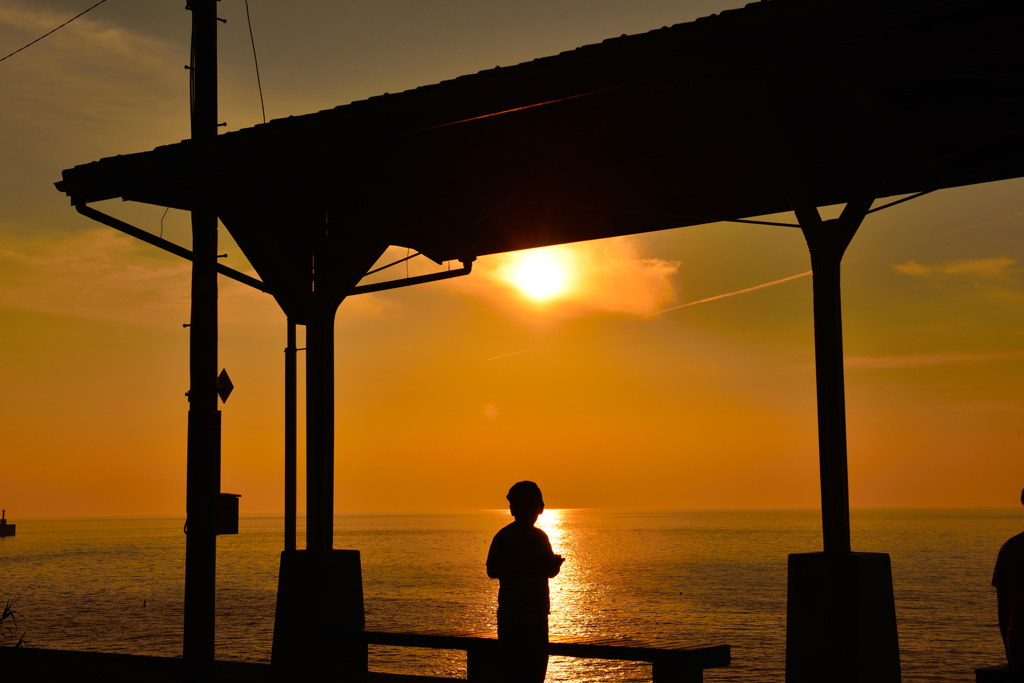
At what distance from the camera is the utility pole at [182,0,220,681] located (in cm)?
891

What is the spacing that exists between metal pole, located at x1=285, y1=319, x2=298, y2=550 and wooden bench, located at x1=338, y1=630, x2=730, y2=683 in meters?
2.74

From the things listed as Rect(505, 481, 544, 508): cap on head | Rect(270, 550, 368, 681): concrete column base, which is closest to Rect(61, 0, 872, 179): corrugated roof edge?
Rect(505, 481, 544, 508): cap on head

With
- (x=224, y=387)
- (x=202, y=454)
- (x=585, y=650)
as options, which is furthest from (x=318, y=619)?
(x=224, y=387)

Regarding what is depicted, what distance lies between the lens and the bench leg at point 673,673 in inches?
274

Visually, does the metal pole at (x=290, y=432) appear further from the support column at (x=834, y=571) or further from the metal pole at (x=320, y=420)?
the support column at (x=834, y=571)

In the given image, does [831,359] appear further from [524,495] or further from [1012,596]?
[524,495]

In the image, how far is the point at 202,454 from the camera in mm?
9008

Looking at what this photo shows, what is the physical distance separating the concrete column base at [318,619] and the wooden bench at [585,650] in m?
0.22

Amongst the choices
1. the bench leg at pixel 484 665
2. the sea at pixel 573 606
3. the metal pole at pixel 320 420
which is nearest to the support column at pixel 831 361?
the bench leg at pixel 484 665

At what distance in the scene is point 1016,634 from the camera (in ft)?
18.1

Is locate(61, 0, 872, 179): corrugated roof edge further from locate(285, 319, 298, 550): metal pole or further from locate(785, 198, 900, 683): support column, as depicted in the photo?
locate(285, 319, 298, 550): metal pole

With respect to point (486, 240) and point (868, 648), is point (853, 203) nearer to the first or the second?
point (868, 648)

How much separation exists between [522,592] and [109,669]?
6150 millimetres

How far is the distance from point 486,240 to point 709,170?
2.80 m
